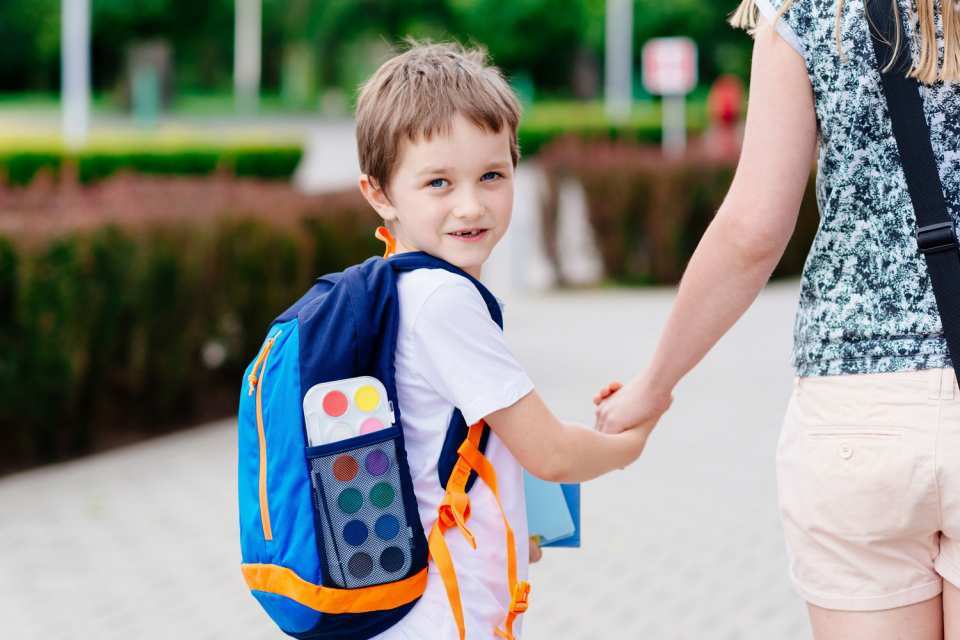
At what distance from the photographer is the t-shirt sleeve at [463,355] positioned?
2053 millimetres

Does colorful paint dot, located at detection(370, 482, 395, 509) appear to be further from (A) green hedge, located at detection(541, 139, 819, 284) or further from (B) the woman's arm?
(A) green hedge, located at detection(541, 139, 819, 284)

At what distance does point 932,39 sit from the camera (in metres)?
2.00

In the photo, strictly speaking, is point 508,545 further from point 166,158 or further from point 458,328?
point 166,158

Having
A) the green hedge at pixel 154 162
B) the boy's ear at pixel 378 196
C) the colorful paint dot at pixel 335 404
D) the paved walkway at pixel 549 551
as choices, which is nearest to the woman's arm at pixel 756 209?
the boy's ear at pixel 378 196

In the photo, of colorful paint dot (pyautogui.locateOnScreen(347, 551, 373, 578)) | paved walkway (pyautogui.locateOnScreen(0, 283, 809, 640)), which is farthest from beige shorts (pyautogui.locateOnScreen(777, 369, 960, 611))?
paved walkway (pyautogui.locateOnScreen(0, 283, 809, 640))

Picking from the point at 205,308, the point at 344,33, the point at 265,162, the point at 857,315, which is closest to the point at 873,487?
the point at 857,315

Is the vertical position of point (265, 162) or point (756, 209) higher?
point (265, 162)

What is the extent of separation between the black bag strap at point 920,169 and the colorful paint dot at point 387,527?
793 millimetres

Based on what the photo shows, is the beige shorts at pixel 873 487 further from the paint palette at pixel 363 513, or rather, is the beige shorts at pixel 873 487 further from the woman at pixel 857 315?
the paint palette at pixel 363 513

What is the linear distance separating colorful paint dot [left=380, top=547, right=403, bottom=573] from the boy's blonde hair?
543mm

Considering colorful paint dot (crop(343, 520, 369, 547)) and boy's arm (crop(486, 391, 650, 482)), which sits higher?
boy's arm (crop(486, 391, 650, 482))

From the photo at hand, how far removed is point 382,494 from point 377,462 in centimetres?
5

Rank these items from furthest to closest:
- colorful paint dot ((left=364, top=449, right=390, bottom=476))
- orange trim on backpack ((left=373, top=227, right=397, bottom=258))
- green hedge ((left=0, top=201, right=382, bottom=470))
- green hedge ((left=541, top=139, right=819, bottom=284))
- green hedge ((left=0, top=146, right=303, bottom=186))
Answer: green hedge ((left=0, top=146, right=303, bottom=186)) < green hedge ((left=541, top=139, right=819, bottom=284)) < green hedge ((left=0, top=201, right=382, bottom=470)) < orange trim on backpack ((left=373, top=227, right=397, bottom=258)) < colorful paint dot ((left=364, top=449, right=390, bottom=476))

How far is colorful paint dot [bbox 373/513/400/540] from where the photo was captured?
2.07 metres
